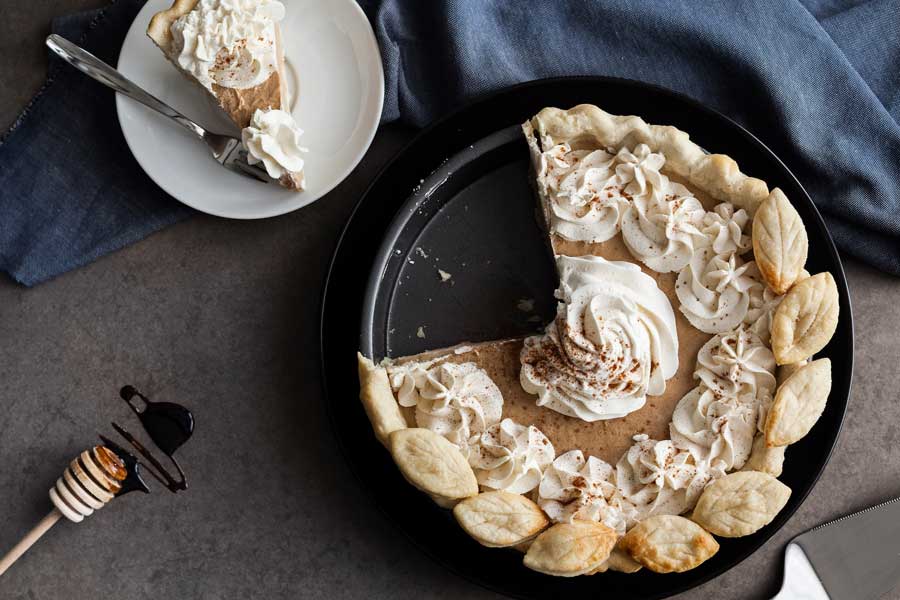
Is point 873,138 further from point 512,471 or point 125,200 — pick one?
point 125,200

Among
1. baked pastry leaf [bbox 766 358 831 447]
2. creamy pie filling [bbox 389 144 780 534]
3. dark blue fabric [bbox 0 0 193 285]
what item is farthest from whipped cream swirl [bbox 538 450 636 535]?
dark blue fabric [bbox 0 0 193 285]

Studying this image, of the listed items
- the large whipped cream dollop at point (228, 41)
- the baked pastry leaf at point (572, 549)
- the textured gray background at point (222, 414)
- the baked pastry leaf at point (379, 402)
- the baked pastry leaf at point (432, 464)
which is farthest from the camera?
the textured gray background at point (222, 414)

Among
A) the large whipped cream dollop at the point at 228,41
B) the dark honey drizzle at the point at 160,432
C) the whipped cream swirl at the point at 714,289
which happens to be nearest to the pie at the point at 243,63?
the large whipped cream dollop at the point at 228,41

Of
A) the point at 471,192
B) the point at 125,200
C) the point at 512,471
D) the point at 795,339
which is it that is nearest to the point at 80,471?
the point at 125,200

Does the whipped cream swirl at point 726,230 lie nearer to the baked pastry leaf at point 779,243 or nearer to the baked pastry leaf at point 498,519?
the baked pastry leaf at point 779,243

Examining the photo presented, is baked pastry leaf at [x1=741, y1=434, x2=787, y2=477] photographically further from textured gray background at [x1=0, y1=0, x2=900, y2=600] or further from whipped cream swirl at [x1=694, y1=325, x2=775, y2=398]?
textured gray background at [x1=0, y1=0, x2=900, y2=600]

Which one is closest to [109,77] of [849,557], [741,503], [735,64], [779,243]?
[735,64]

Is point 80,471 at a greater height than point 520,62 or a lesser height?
lesser
